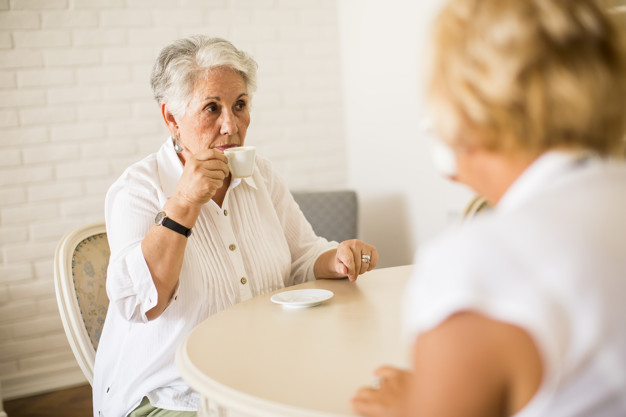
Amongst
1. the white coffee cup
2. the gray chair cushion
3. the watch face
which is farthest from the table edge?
the gray chair cushion

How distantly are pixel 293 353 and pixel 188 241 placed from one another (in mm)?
580

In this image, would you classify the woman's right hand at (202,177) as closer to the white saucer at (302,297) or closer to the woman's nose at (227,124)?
the woman's nose at (227,124)

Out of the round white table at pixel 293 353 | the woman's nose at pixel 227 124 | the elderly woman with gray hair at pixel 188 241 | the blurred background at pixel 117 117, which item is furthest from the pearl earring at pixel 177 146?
the blurred background at pixel 117 117

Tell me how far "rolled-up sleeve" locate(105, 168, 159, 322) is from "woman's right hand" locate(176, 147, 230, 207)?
12cm

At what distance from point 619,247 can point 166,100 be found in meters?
1.42

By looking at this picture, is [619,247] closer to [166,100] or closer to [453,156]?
[453,156]

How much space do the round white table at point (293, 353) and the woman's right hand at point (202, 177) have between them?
279 millimetres

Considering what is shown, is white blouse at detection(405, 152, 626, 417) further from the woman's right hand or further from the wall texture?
the wall texture

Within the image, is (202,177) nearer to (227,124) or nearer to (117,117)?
(227,124)

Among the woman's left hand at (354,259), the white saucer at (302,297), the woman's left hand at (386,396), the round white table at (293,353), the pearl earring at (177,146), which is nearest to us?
the woman's left hand at (386,396)

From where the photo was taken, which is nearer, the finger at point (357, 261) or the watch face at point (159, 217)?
the watch face at point (159, 217)

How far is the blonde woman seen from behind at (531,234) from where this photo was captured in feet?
1.98

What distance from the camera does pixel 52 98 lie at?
10.4 ft

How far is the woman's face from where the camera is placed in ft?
5.79
